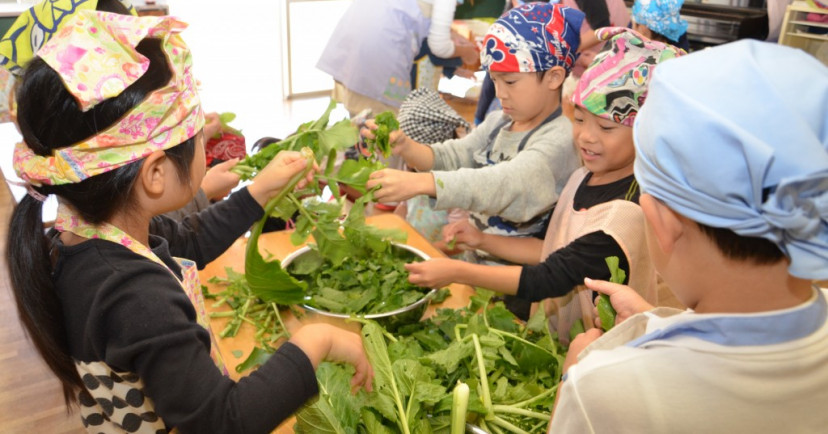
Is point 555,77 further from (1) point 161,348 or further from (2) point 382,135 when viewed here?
(1) point 161,348

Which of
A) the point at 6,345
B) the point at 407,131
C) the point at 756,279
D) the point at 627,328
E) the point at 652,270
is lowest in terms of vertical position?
the point at 6,345

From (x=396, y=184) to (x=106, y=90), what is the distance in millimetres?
856

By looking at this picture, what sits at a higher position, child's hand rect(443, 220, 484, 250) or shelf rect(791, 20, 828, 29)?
shelf rect(791, 20, 828, 29)

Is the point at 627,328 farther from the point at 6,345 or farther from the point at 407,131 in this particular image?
the point at 6,345

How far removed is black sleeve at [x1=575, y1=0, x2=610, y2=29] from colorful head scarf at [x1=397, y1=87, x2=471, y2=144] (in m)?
1.21

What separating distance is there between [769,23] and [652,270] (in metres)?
3.68

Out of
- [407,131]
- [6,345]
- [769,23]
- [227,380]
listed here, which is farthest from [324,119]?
[769,23]

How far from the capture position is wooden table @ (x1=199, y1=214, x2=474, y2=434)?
4.82 ft

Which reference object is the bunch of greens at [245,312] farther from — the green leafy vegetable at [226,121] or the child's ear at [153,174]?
the green leafy vegetable at [226,121]

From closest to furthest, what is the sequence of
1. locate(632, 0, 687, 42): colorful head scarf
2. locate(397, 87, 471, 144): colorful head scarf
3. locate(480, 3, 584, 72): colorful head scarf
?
locate(480, 3, 584, 72): colorful head scarf < locate(397, 87, 471, 144): colorful head scarf < locate(632, 0, 687, 42): colorful head scarf

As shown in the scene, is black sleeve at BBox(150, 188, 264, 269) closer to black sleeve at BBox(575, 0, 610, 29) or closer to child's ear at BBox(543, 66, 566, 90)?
child's ear at BBox(543, 66, 566, 90)

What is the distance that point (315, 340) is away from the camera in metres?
1.11

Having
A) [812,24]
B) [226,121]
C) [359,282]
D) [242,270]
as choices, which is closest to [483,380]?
[359,282]

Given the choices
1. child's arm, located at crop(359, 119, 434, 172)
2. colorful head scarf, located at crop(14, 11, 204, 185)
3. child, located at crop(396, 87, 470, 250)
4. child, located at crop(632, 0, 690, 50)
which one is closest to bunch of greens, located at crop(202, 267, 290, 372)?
colorful head scarf, located at crop(14, 11, 204, 185)
